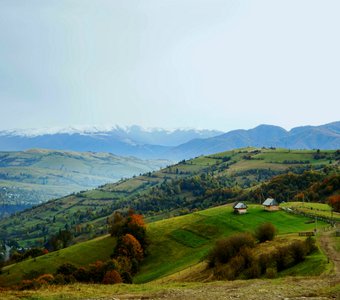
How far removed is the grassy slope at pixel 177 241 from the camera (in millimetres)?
96944

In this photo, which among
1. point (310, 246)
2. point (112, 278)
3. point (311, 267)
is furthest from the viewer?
point (112, 278)

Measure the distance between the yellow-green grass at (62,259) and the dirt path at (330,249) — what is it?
60.6 m

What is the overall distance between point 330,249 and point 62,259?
78.0 meters

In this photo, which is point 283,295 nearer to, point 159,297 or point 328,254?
point 159,297

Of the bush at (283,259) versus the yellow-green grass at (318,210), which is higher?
the bush at (283,259)

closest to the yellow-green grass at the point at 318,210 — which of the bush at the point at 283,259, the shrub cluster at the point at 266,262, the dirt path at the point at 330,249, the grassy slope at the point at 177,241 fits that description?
the grassy slope at the point at 177,241

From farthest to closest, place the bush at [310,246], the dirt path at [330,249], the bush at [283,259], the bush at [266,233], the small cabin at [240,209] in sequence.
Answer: the small cabin at [240,209], the bush at [266,233], the bush at [310,246], the bush at [283,259], the dirt path at [330,249]

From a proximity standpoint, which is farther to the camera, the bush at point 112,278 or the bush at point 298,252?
the bush at point 112,278

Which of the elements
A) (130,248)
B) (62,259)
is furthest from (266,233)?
(62,259)

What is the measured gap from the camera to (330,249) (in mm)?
59000

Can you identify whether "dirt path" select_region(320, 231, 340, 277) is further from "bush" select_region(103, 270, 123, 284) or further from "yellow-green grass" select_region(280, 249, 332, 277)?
"bush" select_region(103, 270, 123, 284)

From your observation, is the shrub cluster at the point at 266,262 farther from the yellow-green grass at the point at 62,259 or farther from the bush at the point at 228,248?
the yellow-green grass at the point at 62,259

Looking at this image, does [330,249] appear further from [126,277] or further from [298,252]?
[126,277]

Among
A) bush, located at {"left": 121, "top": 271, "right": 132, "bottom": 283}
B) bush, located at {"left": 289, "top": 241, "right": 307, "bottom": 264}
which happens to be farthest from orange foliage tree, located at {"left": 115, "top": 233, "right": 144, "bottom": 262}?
bush, located at {"left": 289, "top": 241, "right": 307, "bottom": 264}
